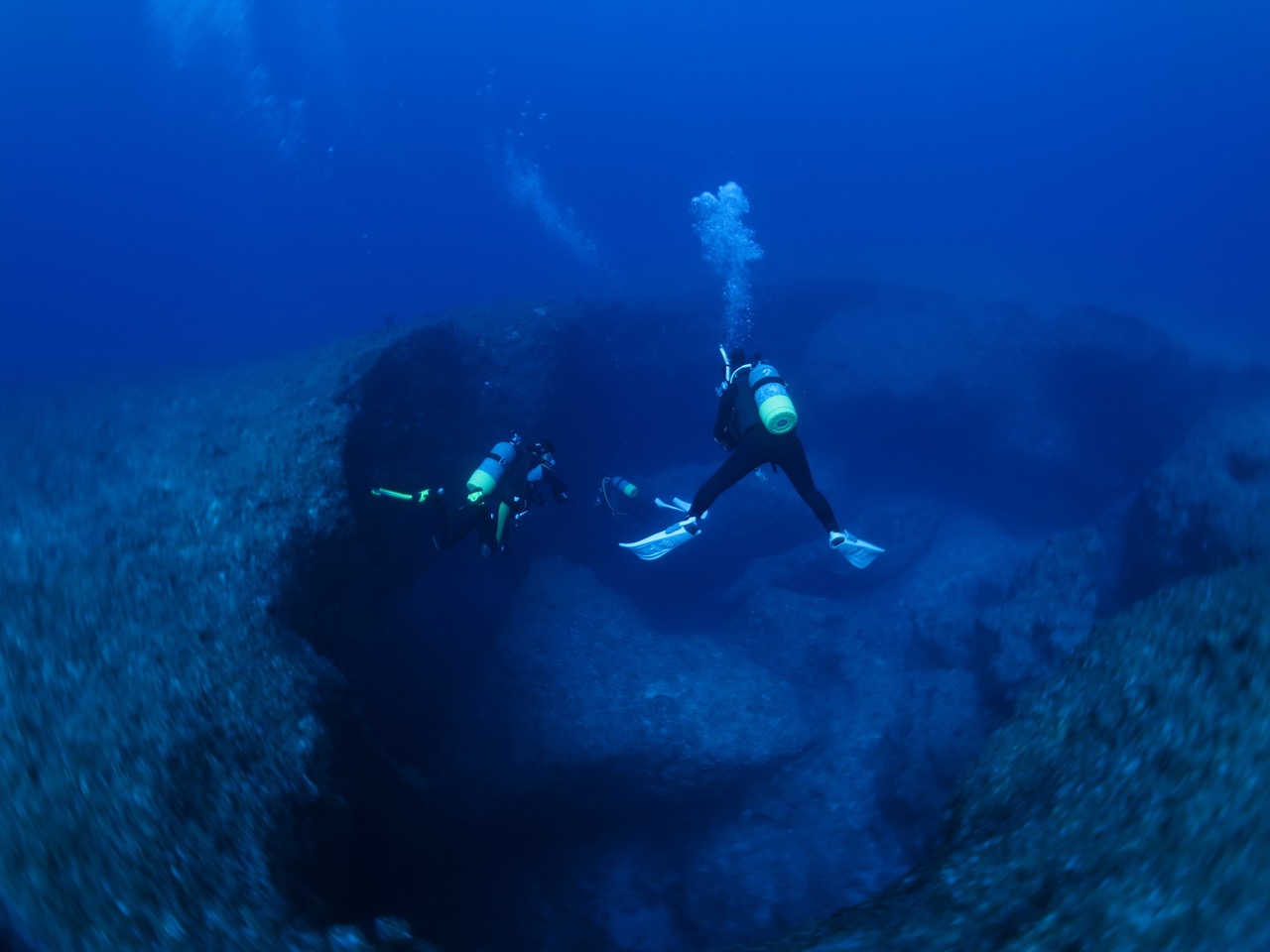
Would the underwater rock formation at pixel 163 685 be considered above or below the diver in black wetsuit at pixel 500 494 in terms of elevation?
below

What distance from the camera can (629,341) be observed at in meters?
17.6

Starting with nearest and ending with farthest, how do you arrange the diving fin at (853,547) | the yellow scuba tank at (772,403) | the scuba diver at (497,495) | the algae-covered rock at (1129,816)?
the algae-covered rock at (1129,816) → the yellow scuba tank at (772,403) → the diving fin at (853,547) → the scuba diver at (497,495)

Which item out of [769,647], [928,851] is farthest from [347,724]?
[769,647]

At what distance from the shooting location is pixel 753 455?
8266mm

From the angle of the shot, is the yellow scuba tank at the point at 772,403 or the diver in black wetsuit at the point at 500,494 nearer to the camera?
the yellow scuba tank at the point at 772,403

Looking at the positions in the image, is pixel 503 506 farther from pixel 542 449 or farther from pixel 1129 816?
pixel 1129 816

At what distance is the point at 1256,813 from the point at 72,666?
752 cm

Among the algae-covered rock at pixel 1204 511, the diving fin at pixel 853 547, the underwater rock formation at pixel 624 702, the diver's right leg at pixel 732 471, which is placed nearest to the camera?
the diver's right leg at pixel 732 471

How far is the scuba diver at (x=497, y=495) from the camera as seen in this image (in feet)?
29.1

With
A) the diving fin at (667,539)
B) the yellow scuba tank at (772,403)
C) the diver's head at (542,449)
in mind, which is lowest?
the diving fin at (667,539)

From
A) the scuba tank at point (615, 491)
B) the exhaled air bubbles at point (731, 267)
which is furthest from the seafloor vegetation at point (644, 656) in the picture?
the scuba tank at point (615, 491)

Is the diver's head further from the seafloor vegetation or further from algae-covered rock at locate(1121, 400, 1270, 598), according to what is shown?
algae-covered rock at locate(1121, 400, 1270, 598)

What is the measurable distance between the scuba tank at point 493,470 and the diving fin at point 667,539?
2110 millimetres

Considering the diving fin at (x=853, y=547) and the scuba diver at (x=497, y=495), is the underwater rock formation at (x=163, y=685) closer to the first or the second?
the scuba diver at (x=497, y=495)
